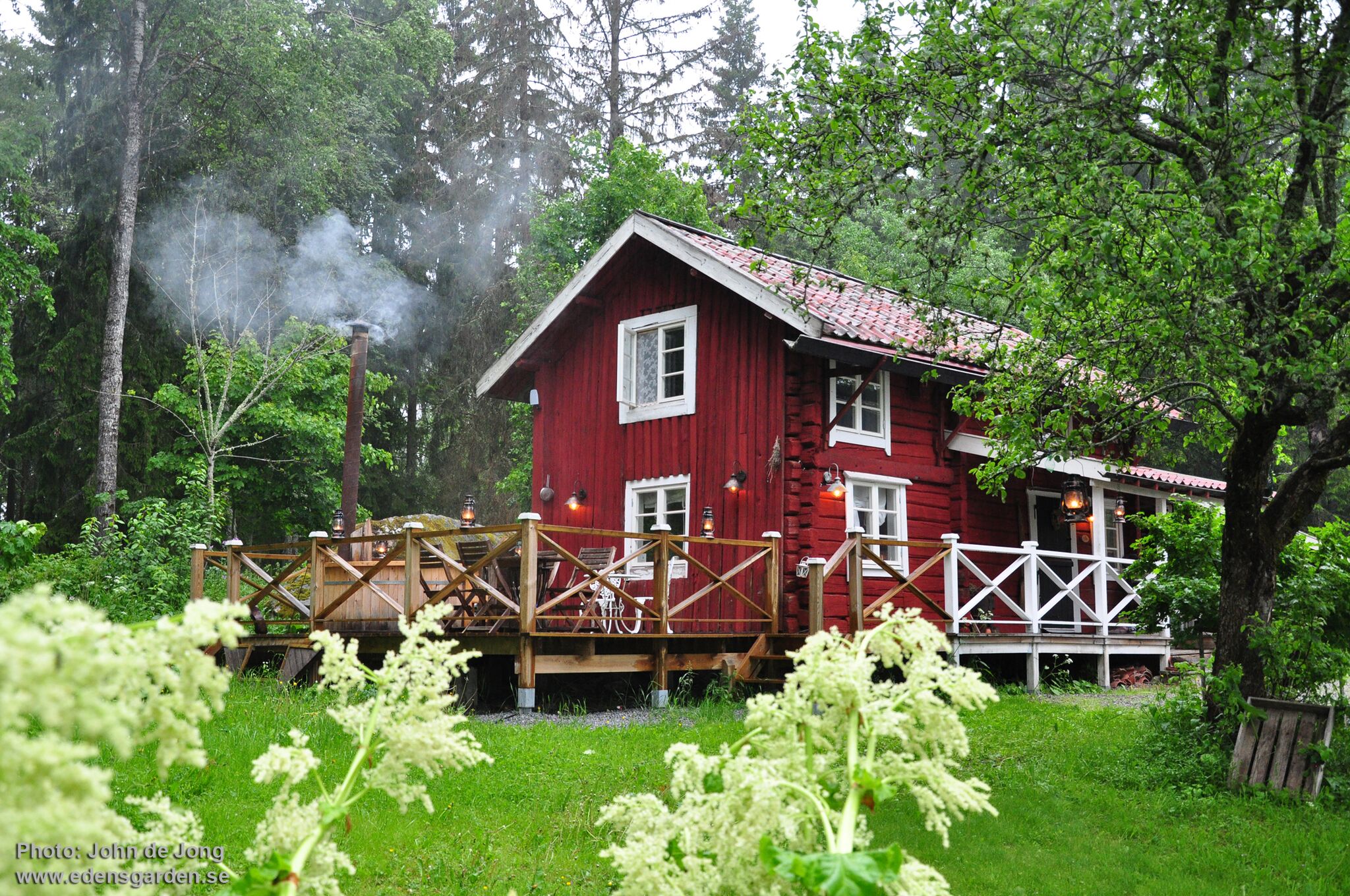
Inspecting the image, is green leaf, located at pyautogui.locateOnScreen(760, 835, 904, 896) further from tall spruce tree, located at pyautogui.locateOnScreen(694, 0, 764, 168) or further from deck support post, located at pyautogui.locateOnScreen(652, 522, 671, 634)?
tall spruce tree, located at pyautogui.locateOnScreen(694, 0, 764, 168)

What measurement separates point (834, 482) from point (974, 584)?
134 inches

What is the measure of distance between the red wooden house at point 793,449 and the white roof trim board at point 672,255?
3cm

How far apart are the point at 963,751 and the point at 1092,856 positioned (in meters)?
5.53

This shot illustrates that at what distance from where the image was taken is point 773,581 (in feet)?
41.0

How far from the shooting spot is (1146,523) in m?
9.38

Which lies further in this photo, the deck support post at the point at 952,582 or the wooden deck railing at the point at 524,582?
the deck support post at the point at 952,582

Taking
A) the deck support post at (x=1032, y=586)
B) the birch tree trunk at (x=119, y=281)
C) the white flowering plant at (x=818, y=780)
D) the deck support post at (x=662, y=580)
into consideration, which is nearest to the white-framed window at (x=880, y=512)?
the deck support post at (x=1032, y=586)

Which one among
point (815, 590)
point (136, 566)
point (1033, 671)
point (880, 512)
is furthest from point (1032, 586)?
point (136, 566)

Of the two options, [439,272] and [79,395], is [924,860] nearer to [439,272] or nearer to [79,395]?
[79,395]

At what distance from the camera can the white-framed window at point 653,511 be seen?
14.3m

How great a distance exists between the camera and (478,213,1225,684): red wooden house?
13320mm

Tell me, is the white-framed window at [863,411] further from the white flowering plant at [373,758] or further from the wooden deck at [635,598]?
the white flowering plant at [373,758]

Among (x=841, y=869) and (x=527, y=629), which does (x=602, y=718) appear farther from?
(x=841, y=869)

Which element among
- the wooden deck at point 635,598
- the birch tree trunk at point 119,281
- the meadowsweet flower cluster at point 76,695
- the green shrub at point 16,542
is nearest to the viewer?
the meadowsweet flower cluster at point 76,695
